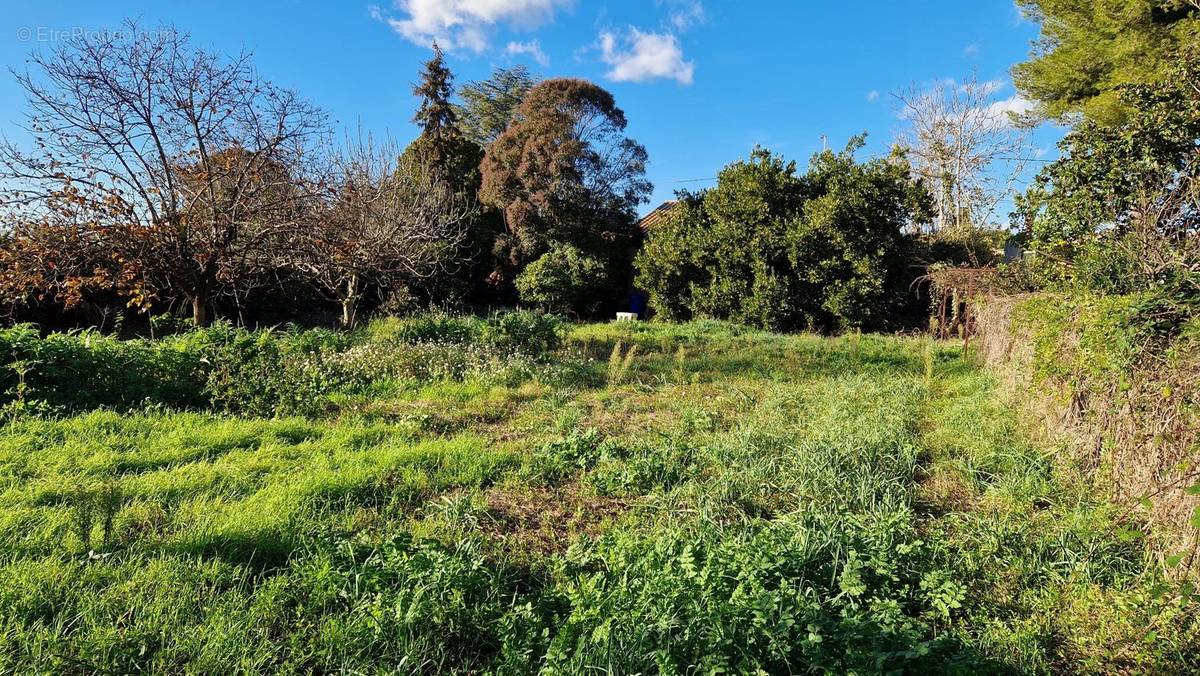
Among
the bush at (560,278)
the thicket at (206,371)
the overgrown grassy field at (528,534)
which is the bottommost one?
the overgrown grassy field at (528,534)

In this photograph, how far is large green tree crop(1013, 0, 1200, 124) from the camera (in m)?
8.94

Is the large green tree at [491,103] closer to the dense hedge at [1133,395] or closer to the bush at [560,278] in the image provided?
the bush at [560,278]

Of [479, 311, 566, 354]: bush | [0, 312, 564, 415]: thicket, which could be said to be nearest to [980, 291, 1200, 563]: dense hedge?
[0, 312, 564, 415]: thicket

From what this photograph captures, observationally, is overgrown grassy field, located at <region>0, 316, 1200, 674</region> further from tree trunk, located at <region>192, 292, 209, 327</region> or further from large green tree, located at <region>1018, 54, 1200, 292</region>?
large green tree, located at <region>1018, 54, 1200, 292</region>

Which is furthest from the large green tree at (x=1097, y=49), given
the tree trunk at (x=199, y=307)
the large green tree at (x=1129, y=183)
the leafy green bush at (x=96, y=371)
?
the tree trunk at (x=199, y=307)

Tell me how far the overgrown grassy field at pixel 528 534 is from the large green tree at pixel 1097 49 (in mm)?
8362

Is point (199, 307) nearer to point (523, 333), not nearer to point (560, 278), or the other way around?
point (523, 333)

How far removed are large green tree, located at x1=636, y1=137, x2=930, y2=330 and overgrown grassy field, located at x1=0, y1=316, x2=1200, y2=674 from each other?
7.09 metres

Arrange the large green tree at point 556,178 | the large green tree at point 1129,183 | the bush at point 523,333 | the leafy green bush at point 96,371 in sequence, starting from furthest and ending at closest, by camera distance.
Result: the large green tree at point 556,178
the bush at point 523,333
the large green tree at point 1129,183
the leafy green bush at point 96,371

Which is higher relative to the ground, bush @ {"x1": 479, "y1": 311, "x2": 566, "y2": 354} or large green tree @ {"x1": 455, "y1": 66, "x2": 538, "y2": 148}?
large green tree @ {"x1": 455, "y1": 66, "x2": 538, "y2": 148}

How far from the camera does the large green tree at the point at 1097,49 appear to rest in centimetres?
894

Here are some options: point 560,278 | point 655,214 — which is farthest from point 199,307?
point 655,214

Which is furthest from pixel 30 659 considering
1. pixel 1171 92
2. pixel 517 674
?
pixel 1171 92

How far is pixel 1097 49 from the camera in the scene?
33.8 ft
